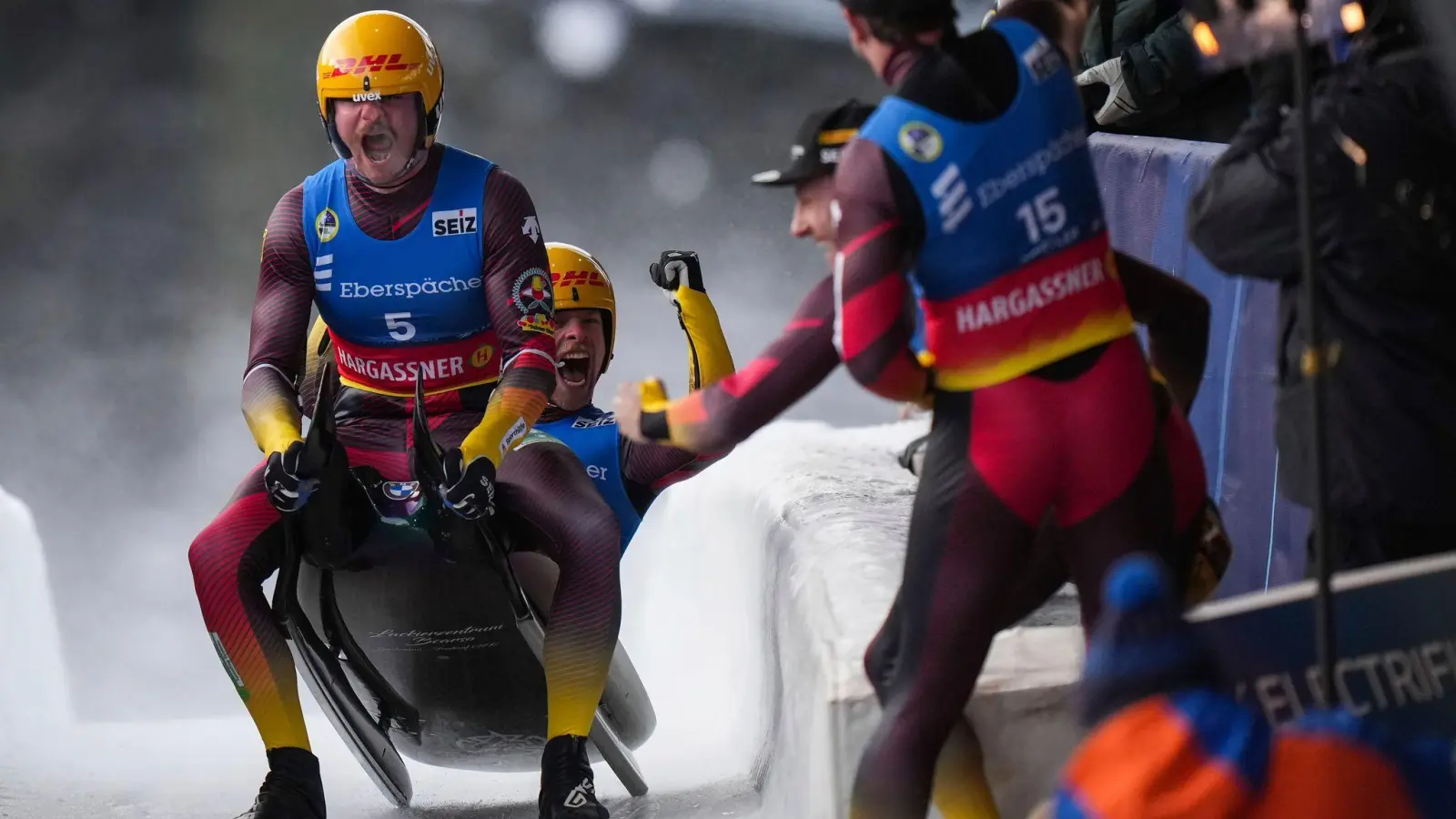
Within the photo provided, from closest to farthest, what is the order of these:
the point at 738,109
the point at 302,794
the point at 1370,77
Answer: the point at 1370,77 < the point at 302,794 < the point at 738,109

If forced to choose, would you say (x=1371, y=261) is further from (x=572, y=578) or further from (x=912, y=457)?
(x=912, y=457)

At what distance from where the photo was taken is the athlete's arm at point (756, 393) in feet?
7.90

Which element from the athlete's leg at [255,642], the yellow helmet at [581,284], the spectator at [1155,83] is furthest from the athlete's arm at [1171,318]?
the yellow helmet at [581,284]

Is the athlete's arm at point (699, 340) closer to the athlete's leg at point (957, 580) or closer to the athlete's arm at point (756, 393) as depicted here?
the athlete's arm at point (756, 393)

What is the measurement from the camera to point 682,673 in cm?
634

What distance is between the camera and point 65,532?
927 cm

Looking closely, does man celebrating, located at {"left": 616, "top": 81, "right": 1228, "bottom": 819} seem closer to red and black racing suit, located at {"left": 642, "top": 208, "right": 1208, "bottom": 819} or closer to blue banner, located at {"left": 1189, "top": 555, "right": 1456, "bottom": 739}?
red and black racing suit, located at {"left": 642, "top": 208, "right": 1208, "bottom": 819}

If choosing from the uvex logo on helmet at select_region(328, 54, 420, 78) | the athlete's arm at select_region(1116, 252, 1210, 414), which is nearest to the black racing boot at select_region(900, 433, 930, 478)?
the uvex logo on helmet at select_region(328, 54, 420, 78)

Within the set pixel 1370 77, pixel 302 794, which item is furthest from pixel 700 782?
pixel 1370 77

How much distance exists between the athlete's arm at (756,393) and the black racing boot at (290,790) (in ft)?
5.09

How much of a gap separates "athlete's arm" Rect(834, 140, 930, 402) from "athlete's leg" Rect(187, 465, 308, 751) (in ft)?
6.32

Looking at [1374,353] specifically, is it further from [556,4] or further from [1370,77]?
[556,4]

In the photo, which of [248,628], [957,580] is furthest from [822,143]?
[248,628]

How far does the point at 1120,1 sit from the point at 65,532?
7.00 m
